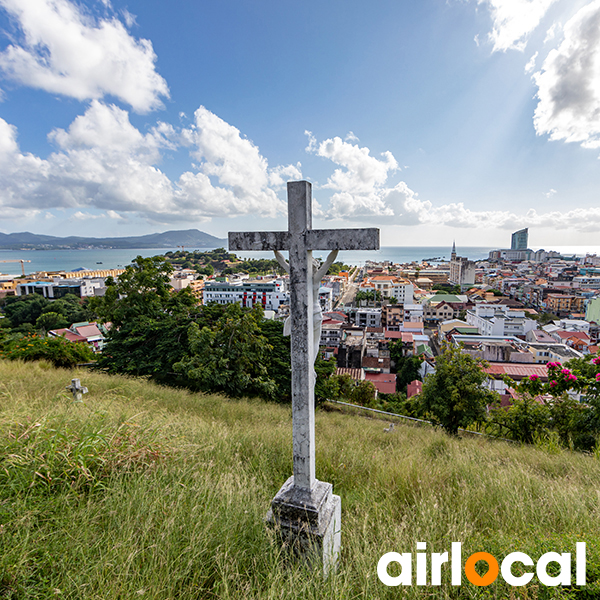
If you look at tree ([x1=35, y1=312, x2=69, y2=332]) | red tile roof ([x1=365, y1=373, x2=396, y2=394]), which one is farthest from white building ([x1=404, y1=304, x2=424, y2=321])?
tree ([x1=35, y1=312, x2=69, y2=332])

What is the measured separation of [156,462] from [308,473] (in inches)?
60.4

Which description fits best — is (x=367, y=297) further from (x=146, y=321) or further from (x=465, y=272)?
(x=146, y=321)

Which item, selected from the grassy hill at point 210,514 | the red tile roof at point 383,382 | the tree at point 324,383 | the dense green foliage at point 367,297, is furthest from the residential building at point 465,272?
the grassy hill at point 210,514

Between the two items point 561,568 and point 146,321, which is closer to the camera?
point 561,568

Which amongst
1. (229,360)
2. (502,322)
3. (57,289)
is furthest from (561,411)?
(57,289)

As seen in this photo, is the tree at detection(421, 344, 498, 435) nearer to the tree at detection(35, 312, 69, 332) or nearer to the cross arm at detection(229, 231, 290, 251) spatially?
the cross arm at detection(229, 231, 290, 251)

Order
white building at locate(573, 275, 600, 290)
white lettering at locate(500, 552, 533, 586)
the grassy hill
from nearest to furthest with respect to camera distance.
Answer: the grassy hill → white lettering at locate(500, 552, 533, 586) → white building at locate(573, 275, 600, 290)

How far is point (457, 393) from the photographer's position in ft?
28.7

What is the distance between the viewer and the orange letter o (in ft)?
6.04

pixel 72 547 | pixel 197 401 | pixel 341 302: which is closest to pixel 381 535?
pixel 72 547

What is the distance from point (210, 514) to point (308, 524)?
2.26ft

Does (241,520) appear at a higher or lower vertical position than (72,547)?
lower

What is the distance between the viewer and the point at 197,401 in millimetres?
7699

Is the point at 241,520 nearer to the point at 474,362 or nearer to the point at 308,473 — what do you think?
the point at 308,473
